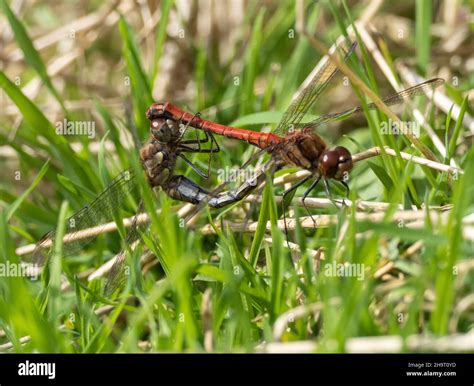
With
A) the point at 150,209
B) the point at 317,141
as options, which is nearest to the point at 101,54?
the point at 317,141

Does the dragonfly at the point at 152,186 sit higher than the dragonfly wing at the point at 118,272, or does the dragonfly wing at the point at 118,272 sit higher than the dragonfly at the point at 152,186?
the dragonfly at the point at 152,186

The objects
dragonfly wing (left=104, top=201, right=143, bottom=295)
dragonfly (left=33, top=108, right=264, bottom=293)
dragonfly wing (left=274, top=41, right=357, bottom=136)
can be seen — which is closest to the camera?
dragonfly wing (left=104, top=201, right=143, bottom=295)

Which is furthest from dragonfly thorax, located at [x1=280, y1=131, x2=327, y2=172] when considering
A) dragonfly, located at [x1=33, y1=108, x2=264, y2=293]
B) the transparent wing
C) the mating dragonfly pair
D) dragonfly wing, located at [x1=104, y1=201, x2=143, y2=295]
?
dragonfly wing, located at [x1=104, y1=201, x2=143, y2=295]

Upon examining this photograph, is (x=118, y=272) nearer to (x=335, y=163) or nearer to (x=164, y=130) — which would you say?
(x=164, y=130)

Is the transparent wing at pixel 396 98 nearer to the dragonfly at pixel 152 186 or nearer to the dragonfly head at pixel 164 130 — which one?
the dragonfly at pixel 152 186

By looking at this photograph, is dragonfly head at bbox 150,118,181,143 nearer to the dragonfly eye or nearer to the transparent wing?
the dragonfly eye

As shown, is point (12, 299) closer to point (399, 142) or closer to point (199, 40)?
point (399, 142)

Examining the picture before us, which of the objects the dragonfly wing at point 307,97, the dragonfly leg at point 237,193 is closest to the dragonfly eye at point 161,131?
the dragonfly leg at point 237,193

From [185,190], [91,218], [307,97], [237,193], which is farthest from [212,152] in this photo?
[91,218]
